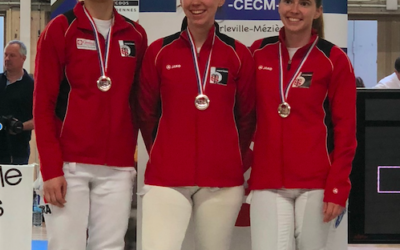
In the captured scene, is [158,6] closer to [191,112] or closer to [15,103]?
[191,112]

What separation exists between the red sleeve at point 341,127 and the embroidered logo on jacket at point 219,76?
454mm

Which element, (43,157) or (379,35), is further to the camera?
(379,35)

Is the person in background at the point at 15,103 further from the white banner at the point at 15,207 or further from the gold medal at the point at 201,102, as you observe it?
the gold medal at the point at 201,102

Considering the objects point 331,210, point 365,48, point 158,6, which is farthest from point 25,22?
point 331,210

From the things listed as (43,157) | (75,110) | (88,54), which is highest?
(88,54)

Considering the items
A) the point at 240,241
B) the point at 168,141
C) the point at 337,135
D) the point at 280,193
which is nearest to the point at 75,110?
the point at 168,141

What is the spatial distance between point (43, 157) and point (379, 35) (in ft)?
22.5

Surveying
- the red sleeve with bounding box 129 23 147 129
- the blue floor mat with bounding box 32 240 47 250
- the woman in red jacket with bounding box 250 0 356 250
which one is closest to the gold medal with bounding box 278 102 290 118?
the woman in red jacket with bounding box 250 0 356 250

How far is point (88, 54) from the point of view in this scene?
222 cm

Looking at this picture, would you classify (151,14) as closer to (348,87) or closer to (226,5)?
(226,5)

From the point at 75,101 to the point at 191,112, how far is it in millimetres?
482

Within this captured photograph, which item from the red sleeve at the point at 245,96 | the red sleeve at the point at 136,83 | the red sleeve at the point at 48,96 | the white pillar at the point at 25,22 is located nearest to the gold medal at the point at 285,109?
the red sleeve at the point at 245,96

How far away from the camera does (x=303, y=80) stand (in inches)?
90.0

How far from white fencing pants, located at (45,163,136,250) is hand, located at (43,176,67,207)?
0.08 ft
